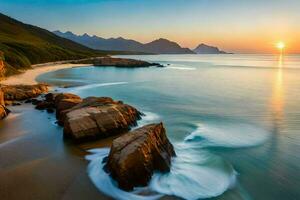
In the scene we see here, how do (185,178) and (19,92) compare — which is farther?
(19,92)

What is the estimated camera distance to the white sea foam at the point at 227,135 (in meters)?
20.0

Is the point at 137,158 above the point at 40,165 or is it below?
above

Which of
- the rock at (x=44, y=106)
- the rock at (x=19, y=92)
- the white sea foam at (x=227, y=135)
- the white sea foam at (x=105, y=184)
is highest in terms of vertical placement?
the rock at (x=19, y=92)

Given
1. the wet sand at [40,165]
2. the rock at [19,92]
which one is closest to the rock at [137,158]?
the wet sand at [40,165]

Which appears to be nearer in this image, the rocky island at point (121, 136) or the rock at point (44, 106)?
the rocky island at point (121, 136)

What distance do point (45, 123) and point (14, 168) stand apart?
333 inches

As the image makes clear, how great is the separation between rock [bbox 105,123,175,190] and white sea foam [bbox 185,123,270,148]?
568 centimetres

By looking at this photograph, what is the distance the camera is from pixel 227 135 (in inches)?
874

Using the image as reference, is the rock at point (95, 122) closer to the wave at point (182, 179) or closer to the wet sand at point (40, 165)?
the wet sand at point (40, 165)

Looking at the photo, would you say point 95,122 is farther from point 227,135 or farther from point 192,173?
point 227,135

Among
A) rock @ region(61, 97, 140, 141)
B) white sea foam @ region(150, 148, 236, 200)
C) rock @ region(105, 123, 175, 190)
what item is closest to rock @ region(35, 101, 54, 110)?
rock @ region(61, 97, 140, 141)

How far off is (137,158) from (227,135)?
452 inches

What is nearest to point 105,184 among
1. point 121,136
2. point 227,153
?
point 121,136

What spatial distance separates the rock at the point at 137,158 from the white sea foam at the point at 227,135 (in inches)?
224
